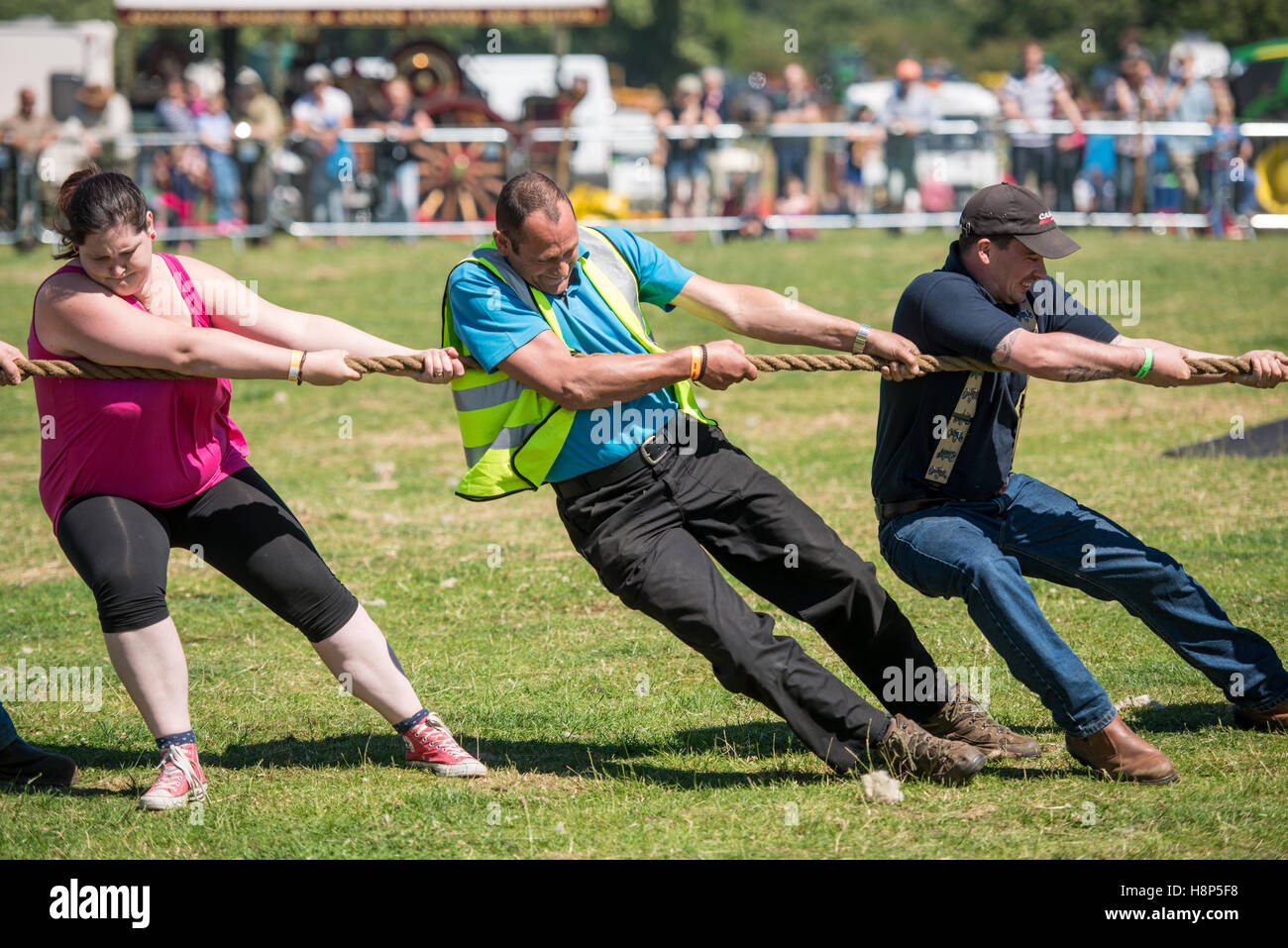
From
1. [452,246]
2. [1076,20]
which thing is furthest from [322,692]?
[1076,20]

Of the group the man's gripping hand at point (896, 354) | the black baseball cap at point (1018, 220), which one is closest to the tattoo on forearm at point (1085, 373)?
the black baseball cap at point (1018, 220)

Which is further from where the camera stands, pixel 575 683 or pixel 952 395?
pixel 575 683

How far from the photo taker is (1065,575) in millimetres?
5184

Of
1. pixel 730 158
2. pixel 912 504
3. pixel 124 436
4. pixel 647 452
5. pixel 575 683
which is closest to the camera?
pixel 124 436

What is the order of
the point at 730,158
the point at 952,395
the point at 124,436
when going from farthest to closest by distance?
the point at 730,158
the point at 952,395
the point at 124,436

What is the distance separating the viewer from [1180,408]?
36.5 ft

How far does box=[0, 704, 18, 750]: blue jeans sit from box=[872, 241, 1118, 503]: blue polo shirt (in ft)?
10.5

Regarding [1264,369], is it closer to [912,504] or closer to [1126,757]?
[912,504]

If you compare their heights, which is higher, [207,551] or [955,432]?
[955,432]

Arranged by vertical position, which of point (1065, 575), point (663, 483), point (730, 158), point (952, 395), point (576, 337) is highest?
point (730, 158)

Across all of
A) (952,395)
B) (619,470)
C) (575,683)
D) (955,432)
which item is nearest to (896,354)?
(952,395)

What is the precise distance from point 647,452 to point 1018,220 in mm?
1471

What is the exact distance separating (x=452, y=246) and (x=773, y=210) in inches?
168

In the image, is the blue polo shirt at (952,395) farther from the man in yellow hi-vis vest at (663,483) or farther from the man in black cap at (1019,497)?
the man in yellow hi-vis vest at (663,483)
